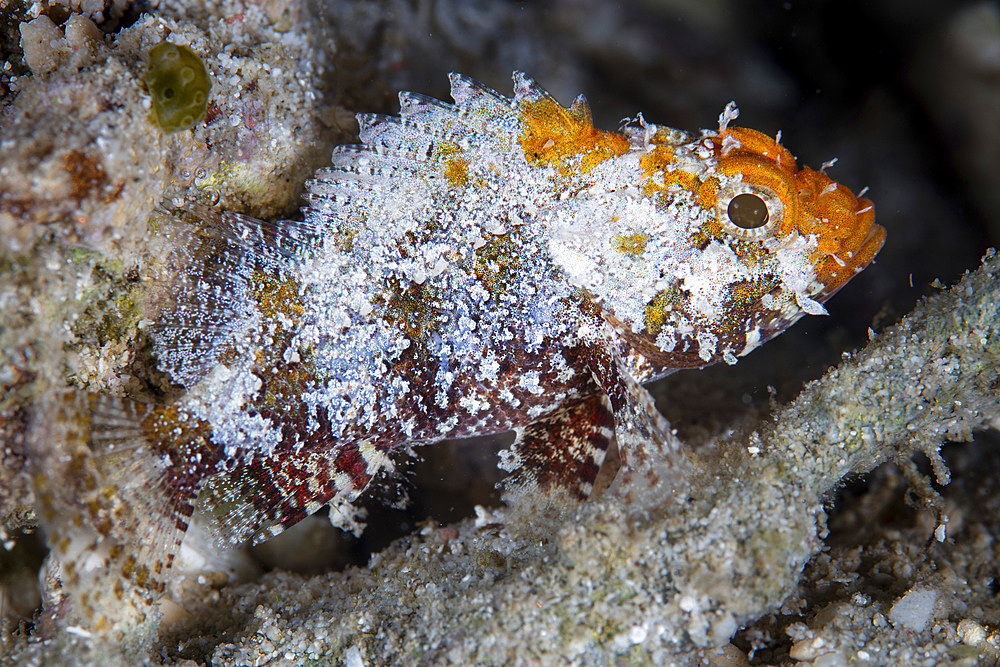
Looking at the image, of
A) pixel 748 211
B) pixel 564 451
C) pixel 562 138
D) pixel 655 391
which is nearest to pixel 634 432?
pixel 564 451

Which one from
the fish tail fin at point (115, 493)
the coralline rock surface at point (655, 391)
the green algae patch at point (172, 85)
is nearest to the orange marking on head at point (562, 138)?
the coralline rock surface at point (655, 391)

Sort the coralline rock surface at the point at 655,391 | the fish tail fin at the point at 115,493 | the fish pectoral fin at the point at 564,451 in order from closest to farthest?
the fish tail fin at the point at 115,493, the coralline rock surface at the point at 655,391, the fish pectoral fin at the point at 564,451

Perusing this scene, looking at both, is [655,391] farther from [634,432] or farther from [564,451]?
[634,432]

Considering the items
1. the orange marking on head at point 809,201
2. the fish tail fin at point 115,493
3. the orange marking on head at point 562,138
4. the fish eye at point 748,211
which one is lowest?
the fish tail fin at point 115,493

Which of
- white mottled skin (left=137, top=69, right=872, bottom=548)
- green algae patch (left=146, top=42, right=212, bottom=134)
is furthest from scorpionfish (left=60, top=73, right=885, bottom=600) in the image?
green algae patch (left=146, top=42, right=212, bottom=134)

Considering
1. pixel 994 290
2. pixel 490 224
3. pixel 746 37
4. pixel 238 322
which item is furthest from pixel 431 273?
pixel 746 37

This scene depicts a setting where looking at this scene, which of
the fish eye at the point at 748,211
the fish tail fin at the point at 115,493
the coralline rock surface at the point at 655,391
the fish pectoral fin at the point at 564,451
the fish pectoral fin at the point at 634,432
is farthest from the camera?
the fish pectoral fin at the point at 564,451

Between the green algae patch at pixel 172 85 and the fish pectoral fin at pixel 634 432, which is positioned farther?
the fish pectoral fin at pixel 634 432

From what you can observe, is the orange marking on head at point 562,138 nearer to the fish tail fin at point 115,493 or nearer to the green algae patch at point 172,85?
the green algae patch at point 172,85

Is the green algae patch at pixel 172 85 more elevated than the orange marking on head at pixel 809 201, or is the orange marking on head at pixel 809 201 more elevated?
the orange marking on head at pixel 809 201
